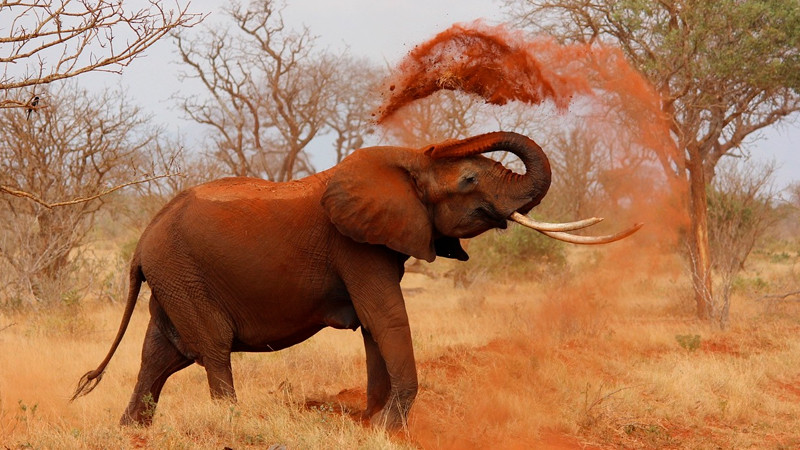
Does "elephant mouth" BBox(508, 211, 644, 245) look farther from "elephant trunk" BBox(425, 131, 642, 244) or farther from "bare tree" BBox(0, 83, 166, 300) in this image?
"bare tree" BBox(0, 83, 166, 300)

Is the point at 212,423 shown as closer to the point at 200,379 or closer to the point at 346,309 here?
the point at 346,309

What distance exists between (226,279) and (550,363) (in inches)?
175

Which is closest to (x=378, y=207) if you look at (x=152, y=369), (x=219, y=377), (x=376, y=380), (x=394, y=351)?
(x=394, y=351)

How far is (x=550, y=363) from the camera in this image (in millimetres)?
10391

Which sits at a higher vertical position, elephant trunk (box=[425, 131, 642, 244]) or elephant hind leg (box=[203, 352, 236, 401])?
elephant trunk (box=[425, 131, 642, 244])

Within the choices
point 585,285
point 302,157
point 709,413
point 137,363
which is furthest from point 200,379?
point 302,157

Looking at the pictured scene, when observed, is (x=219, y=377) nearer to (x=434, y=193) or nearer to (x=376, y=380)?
(x=376, y=380)

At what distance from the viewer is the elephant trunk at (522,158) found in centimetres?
717

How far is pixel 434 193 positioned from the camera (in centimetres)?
739

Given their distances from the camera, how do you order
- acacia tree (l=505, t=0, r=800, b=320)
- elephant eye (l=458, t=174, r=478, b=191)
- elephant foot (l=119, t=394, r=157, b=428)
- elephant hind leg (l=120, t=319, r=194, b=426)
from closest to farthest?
elephant eye (l=458, t=174, r=478, b=191) → elephant foot (l=119, t=394, r=157, b=428) → elephant hind leg (l=120, t=319, r=194, b=426) → acacia tree (l=505, t=0, r=800, b=320)

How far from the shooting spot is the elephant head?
282 inches

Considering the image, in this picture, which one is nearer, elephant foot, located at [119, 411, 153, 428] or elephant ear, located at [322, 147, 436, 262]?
elephant ear, located at [322, 147, 436, 262]

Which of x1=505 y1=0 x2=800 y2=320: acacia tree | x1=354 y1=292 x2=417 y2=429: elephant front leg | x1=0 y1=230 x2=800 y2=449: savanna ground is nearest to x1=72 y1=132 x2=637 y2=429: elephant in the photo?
x1=354 y1=292 x2=417 y2=429: elephant front leg

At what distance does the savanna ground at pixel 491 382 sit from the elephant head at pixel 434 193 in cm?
164
